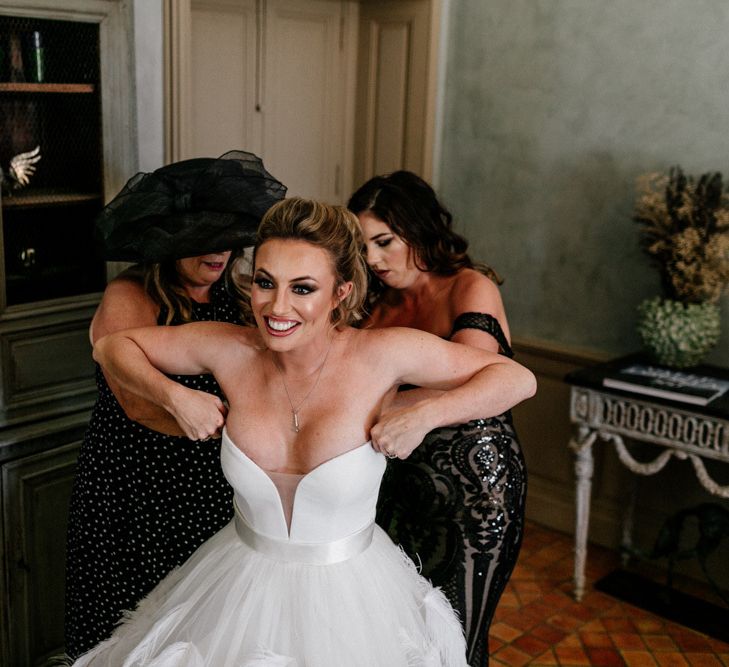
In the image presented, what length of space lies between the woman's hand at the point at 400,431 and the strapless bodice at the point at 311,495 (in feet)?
0.16

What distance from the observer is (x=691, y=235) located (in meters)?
3.40

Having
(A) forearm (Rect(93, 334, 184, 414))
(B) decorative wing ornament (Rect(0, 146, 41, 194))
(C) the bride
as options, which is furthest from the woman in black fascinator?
(B) decorative wing ornament (Rect(0, 146, 41, 194))

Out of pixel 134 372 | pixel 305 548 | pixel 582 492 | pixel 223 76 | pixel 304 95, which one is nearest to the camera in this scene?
pixel 305 548

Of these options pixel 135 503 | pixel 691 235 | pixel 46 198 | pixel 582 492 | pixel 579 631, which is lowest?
pixel 579 631

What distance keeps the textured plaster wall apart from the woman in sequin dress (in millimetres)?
1548

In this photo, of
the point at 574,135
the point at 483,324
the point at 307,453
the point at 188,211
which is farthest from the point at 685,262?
the point at 307,453

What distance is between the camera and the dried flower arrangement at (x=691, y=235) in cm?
340

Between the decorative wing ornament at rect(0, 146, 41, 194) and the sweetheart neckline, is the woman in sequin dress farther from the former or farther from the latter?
the decorative wing ornament at rect(0, 146, 41, 194)

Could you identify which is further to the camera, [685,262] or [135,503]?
[685,262]

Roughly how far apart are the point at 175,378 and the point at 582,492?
2009 millimetres

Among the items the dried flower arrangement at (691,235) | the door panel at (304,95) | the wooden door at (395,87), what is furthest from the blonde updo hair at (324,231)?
A: the wooden door at (395,87)

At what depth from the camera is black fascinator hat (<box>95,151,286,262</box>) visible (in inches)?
87.7

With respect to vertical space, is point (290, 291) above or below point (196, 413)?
above

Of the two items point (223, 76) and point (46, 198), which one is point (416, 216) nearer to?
point (46, 198)
